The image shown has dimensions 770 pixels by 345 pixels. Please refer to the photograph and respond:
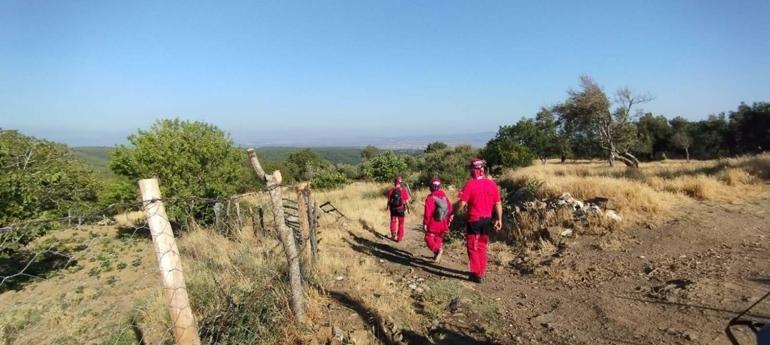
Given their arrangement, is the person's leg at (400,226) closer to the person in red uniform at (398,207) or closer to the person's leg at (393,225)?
the person in red uniform at (398,207)

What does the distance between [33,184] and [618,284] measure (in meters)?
11.9

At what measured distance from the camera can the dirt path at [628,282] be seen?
4875 millimetres

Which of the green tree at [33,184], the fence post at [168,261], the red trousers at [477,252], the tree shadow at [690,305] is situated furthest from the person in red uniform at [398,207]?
the fence post at [168,261]

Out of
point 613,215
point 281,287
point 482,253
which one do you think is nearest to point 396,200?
point 482,253

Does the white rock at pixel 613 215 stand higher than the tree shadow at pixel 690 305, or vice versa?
the white rock at pixel 613 215

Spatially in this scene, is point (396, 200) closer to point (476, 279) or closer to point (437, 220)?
point (437, 220)

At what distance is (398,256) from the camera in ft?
30.1

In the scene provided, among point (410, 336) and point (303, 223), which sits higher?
point (303, 223)

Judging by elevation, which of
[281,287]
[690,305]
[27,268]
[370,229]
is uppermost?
[281,287]

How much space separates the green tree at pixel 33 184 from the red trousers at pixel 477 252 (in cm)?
805

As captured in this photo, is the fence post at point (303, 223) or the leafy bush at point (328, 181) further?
the leafy bush at point (328, 181)

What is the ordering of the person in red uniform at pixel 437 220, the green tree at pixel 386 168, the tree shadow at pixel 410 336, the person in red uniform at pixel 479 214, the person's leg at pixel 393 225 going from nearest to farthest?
the tree shadow at pixel 410 336 → the person in red uniform at pixel 479 214 → the person in red uniform at pixel 437 220 → the person's leg at pixel 393 225 → the green tree at pixel 386 168

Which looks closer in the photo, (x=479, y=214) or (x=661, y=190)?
(x=479, y=214)

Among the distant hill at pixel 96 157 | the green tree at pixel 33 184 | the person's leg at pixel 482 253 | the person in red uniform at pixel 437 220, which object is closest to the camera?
the person's leg at pixel 482 253
